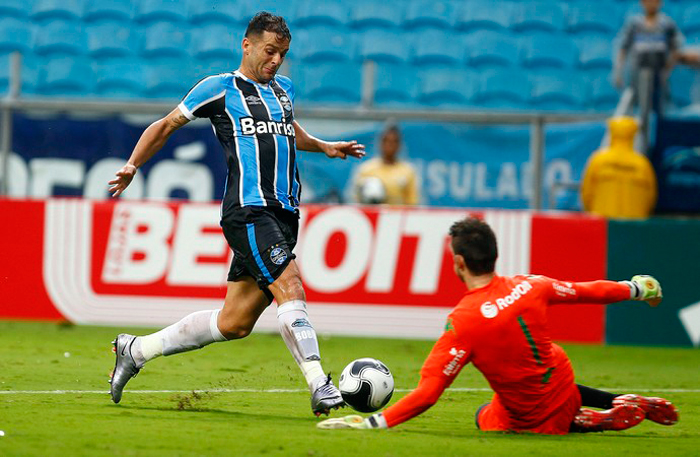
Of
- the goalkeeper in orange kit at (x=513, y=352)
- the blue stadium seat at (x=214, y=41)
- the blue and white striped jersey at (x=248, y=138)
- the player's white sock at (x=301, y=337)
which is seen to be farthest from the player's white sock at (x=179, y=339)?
the blue stadium seat at (x=214, y=41)

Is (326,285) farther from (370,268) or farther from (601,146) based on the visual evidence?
(601,146)

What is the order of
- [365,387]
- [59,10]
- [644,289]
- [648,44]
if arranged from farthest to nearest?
[59,10]
[648,44]
[365,387]
[644,289]

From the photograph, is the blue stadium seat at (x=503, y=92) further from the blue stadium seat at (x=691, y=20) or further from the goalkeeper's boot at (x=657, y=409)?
the goalkeeper's boot at (x=657, y=409)

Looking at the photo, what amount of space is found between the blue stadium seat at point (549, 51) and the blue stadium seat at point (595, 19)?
28 centimetres

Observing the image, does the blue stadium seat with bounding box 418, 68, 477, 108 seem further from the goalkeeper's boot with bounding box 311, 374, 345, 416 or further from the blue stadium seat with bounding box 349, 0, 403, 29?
the goalkeeper's boot with bounding box 311, 374, 345, 416

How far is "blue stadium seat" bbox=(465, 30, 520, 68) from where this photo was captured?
15.5 meters

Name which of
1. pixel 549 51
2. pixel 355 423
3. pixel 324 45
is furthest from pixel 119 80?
pixel 355 423

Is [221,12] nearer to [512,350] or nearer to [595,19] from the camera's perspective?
[595,19]

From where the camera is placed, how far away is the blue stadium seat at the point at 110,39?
613 inches

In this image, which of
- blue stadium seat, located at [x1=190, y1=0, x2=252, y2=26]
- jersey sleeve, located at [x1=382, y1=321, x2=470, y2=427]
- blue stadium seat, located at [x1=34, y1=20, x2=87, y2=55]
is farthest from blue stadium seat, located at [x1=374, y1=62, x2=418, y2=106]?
jersey sleeve, located at [x1=382, y1=321, x2=470, y2=427]

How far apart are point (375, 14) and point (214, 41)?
2.19m

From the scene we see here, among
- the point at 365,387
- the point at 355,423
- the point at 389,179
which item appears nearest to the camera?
the point at 355,423

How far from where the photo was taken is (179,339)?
6.86 m

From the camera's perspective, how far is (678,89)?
1221cm
